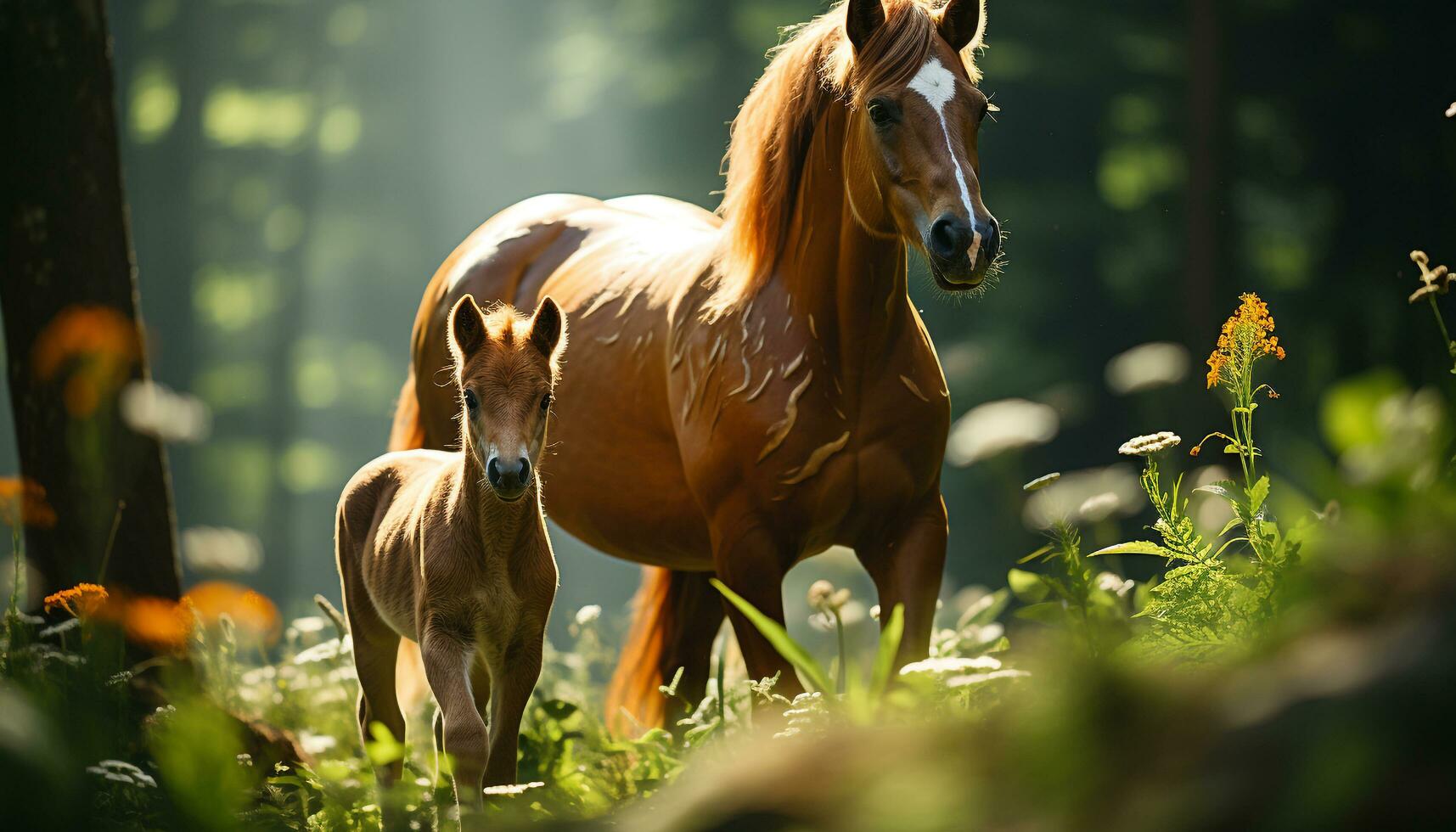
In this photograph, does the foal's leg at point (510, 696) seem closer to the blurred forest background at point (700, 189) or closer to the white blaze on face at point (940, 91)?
the blurred forest background at point (700, 189)

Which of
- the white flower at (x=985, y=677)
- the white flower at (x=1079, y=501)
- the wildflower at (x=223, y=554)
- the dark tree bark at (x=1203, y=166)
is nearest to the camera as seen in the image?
the white flower at (x=985, y=677)

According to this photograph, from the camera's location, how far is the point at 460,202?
2542cm

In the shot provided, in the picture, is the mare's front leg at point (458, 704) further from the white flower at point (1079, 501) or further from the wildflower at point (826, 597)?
the white flower at point (1079, 501)

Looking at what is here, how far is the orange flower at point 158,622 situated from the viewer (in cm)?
467

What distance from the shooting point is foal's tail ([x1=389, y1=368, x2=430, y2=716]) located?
222 inches

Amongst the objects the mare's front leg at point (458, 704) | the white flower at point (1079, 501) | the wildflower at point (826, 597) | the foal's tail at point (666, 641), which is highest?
the white flower at point (1079, 501)

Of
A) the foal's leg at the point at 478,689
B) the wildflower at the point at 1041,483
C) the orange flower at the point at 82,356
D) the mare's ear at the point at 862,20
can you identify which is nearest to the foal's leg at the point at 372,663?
the foal's leg at the point at 478,689

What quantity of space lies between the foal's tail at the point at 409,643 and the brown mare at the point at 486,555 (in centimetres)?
163

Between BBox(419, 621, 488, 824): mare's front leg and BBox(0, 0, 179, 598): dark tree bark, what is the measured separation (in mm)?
2478

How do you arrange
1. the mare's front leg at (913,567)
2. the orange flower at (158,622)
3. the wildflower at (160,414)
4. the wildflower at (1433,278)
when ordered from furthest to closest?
A: 1. the wildflower at (160,414)
2. the orange flower at (158,622)
3. the mare's front leg at (913,567)
4. the wildflower at (1433,278)

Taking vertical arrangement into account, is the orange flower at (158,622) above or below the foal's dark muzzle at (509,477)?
below

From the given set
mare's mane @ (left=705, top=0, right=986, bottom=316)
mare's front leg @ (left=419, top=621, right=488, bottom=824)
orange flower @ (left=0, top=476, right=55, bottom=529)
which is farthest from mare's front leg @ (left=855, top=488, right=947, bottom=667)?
orange flower @ (left=0, top=476, right=55, bottom=529)

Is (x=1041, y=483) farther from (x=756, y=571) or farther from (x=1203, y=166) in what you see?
(x=1203, y=166)

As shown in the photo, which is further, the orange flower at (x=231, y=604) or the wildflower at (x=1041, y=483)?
the orange flower at (x=231, y=604)
